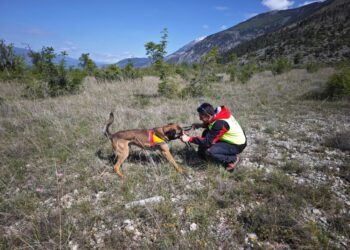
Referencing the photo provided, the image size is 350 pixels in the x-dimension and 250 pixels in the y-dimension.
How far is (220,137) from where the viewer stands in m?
3.49

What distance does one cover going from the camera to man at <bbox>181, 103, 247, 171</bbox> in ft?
11.0

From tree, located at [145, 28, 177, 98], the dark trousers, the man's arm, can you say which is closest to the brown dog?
the man's arm

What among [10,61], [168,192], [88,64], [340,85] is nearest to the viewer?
[168,192]

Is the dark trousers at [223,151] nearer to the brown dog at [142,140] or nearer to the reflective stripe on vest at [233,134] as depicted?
the reflective stripe on vest at [233,134]

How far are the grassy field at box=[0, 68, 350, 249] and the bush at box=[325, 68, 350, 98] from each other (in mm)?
4182

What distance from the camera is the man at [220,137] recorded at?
3.35 m

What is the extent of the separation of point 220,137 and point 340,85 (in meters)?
8.97

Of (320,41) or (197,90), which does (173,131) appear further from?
(320,41)

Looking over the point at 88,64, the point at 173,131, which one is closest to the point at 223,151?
the point at 173,131

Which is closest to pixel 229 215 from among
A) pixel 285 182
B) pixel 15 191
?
pixel 285 182

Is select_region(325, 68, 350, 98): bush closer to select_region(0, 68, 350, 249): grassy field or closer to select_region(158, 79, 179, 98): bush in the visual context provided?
select_region(0, 68, 350, 249): grassy field

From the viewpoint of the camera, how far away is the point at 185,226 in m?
2.31

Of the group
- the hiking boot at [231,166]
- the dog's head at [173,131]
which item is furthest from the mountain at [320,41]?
the dog's head at [173,131]

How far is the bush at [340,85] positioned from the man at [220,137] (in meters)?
8.47
